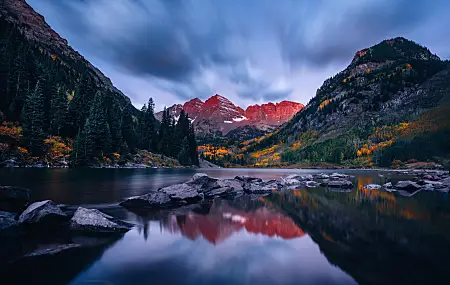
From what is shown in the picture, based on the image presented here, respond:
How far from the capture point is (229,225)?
17812mm

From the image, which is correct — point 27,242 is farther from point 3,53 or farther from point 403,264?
point 3,53

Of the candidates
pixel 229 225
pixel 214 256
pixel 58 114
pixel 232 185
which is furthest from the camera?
pixel 58 114

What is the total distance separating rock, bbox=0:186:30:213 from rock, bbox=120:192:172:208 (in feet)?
26.7

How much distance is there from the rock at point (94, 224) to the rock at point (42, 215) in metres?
1.45

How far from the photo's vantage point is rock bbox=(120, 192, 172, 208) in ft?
79.6

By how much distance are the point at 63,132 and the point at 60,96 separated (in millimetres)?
13946

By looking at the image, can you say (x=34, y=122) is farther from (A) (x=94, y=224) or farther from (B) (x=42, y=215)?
(A) (x=94, y=224)

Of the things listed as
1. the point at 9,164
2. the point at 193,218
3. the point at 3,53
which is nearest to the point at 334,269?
the point at 193,218

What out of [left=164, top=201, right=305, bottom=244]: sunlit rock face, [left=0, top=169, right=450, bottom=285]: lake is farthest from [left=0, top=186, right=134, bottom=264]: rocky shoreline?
[left=164, top=201, right=305, bottom=244]: sunlit rock face

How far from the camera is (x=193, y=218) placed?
1952 cm

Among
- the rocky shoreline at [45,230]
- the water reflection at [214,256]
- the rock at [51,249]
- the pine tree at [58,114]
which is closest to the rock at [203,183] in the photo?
the water reflection at [214,256]

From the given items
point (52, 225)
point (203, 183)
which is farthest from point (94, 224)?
point (203, 183)

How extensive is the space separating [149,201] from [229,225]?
10.8 meters

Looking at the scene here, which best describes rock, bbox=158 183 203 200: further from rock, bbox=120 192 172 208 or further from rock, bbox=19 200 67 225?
rock, bbox=19 200 67 225
